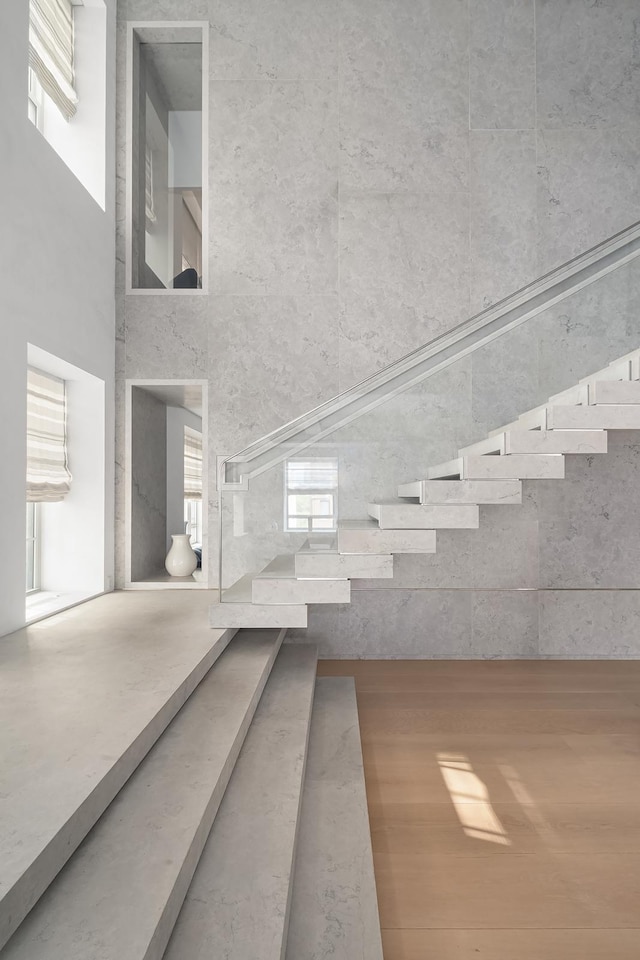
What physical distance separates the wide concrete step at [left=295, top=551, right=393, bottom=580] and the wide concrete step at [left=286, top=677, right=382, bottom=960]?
30.4 inches

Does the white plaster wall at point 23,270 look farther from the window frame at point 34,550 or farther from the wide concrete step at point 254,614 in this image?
the wide concrete step at point 254,614

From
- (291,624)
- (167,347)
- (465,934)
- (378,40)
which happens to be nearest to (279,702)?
(291,624)

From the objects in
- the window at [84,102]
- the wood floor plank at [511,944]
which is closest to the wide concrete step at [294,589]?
the wood floor plank at [511,944]

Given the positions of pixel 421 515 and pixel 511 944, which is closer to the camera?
pixel 511 944

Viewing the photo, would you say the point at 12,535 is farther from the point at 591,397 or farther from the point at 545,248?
the point at 545,248

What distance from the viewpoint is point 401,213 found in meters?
4.48

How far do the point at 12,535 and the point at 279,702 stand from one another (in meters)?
1.63

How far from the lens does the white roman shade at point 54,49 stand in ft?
12.5

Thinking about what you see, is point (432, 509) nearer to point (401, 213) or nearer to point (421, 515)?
point (421, 515)

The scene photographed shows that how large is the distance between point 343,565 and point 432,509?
0.57 metres

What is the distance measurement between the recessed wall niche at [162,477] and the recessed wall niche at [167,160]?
0.86 metres

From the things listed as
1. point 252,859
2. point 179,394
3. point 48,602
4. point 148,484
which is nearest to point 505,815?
point 252,859

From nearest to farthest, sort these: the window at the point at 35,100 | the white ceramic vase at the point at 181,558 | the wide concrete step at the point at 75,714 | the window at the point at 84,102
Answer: the wide concrete step at the point at 75,714, the window at the point at 35,100, the window at the point at 84,102, the white ceramic vase at the point at 181,558

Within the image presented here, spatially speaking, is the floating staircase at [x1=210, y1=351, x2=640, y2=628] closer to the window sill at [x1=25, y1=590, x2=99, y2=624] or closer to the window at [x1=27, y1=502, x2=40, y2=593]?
the window sill at [x1=25, y1=590, x2=99, y2=624]
